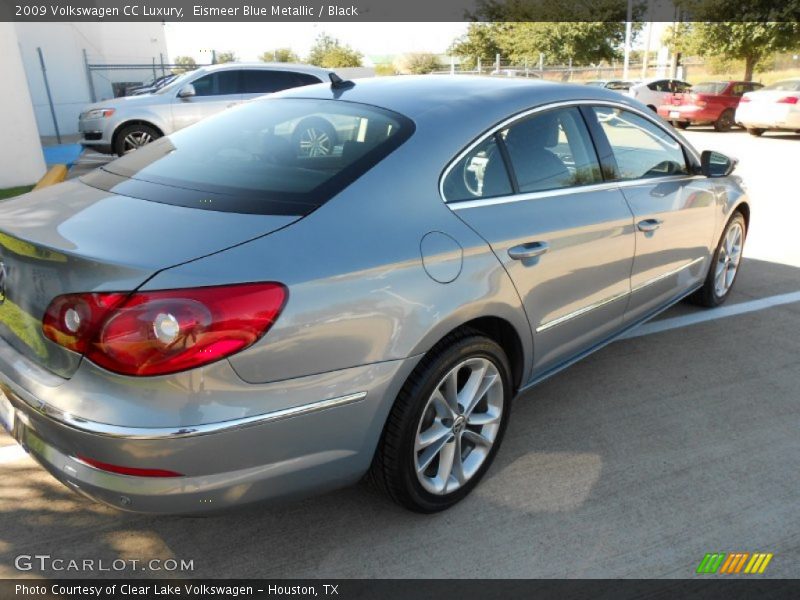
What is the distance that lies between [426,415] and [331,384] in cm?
57

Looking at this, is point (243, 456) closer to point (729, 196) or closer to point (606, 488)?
point (606, 488)

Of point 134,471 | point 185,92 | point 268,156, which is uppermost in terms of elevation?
point 268,156

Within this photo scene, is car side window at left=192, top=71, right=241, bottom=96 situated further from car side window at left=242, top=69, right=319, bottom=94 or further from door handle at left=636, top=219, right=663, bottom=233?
door handle at left=636, top=219, right=663, bottom=233

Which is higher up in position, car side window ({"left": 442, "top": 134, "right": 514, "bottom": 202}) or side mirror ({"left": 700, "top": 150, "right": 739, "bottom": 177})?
car side window ({"left": 442, "top": 134, "right": 514, "bottom": 202})

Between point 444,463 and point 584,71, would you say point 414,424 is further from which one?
point 584,71

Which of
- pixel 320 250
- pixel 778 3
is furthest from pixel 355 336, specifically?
pixel 778 3

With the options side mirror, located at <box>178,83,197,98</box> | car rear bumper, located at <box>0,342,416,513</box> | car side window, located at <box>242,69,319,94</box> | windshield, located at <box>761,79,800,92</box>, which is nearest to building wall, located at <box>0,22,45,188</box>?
side mirror, located at <box>178,83,197,98</box>

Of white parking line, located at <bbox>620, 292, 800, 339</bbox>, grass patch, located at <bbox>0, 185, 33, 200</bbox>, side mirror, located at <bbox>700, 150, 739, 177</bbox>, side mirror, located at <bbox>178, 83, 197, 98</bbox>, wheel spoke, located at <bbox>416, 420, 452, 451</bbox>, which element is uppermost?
side mirror, located at <bbox>178, 83, 197, 98</bbox>

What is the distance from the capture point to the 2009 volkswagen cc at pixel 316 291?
192cm

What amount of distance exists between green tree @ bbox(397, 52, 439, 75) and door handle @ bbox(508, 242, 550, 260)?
49.4 m

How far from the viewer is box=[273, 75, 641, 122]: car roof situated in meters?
2.82

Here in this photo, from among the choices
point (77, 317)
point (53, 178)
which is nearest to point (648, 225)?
point (77, 317)

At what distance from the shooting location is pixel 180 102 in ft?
35.3

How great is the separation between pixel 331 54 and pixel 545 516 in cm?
5657
